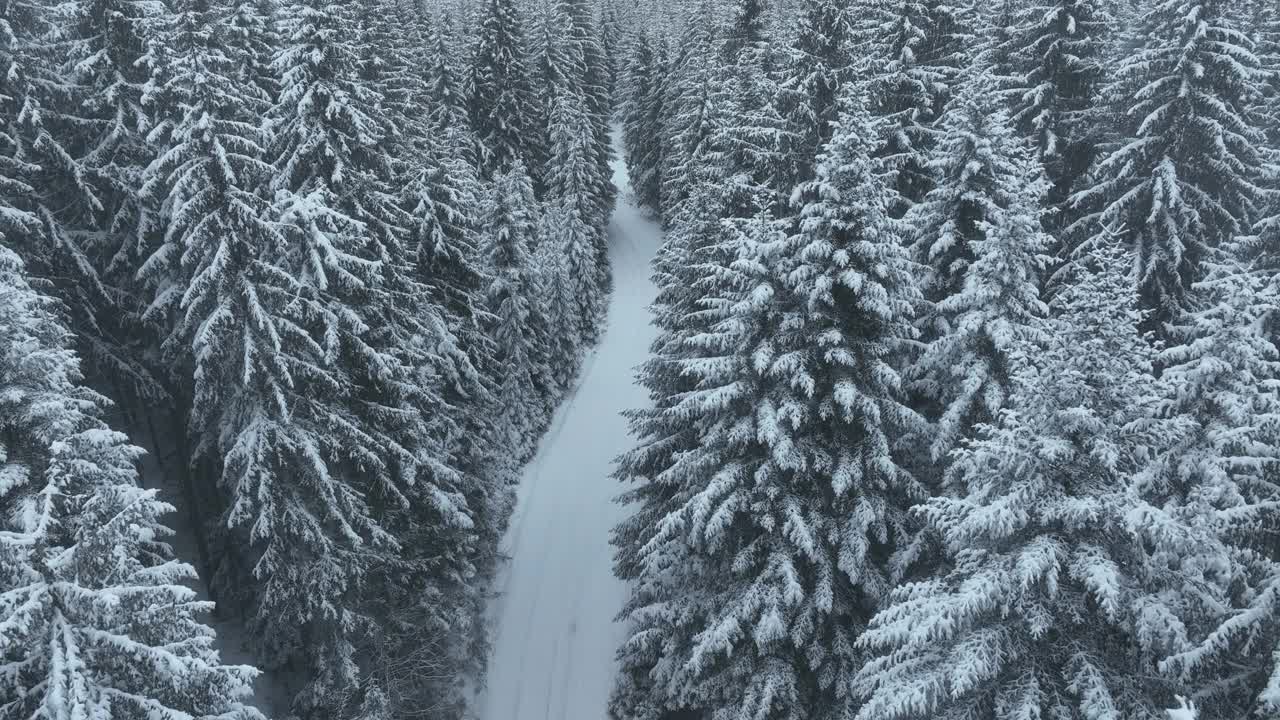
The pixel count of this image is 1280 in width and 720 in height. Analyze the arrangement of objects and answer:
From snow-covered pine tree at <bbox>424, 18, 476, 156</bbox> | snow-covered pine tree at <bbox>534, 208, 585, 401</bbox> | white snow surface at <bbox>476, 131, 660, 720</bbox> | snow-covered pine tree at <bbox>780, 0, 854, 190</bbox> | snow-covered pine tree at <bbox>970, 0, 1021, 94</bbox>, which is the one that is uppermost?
snow-covered pine tree at <bbox>970, 0, 1021, 94</bbox>

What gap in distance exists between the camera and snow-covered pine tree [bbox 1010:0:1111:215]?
2064 cm

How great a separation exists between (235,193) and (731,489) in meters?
11.3

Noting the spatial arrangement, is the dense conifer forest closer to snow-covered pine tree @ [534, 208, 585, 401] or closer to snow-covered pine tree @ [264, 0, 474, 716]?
snow-covered pine tree @ [264, 0, 474, 716]

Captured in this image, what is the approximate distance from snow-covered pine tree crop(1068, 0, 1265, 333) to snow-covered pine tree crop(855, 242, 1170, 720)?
1041 centimetres

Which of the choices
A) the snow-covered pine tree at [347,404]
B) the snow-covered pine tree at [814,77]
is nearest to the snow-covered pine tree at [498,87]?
the snow-covered pine tree at [347,404]

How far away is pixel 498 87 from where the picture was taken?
4362cm

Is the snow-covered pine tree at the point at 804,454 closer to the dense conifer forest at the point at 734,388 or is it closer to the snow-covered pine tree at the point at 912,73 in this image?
the dense conifer forest at the point at 734,388

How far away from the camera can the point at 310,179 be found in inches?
719

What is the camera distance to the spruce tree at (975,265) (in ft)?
45.0

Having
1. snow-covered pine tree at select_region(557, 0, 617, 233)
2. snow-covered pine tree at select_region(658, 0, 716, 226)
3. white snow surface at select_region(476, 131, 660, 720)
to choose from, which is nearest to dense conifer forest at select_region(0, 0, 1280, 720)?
white snow surface at select_region(476, 131, 660, 720)

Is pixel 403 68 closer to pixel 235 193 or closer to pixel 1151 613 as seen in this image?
pixel 235 193

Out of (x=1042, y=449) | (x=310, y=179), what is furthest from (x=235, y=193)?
(x=1042, y=449)

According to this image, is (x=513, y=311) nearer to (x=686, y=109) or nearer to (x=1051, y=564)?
(x=686, y=109)

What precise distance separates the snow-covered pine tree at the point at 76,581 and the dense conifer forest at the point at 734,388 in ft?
0.18
